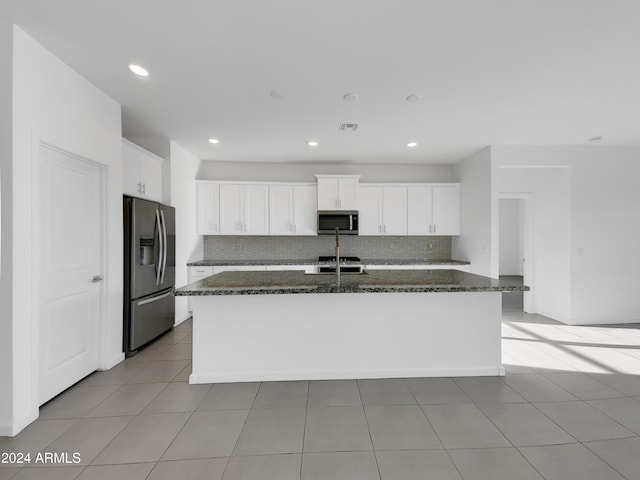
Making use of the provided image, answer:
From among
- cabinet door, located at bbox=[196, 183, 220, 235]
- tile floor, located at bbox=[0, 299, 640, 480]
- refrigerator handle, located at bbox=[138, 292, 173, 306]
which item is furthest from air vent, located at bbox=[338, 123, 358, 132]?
refrigerator handle, located at bbox=[138, 292, 173, 306]

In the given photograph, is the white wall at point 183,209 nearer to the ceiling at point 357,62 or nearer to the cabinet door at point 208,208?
the cabinet door at point 208,208

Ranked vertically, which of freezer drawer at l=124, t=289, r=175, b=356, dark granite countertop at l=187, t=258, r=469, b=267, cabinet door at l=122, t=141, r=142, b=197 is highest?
cabinet door at l=122, t=141, r=142, b=197

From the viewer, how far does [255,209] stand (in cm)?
522

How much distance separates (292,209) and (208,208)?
1.44 meters

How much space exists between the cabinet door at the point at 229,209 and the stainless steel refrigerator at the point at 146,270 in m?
1.19

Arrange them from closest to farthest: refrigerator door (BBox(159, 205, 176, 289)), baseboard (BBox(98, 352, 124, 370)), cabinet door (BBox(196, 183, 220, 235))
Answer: baseboard (BBox(98, 352, 124, 370)) < refrigerator door (BBox(159, 205, 176, 289)) < cabinet door (BBox(196, 183, 220, 235))

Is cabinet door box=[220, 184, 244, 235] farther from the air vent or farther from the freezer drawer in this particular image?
the air vent

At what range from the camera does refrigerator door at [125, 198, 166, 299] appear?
125 inches

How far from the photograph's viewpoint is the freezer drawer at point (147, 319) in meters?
3.17

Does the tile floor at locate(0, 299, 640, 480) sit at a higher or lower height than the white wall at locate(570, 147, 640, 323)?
lower

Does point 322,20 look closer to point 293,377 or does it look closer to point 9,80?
point 9,80

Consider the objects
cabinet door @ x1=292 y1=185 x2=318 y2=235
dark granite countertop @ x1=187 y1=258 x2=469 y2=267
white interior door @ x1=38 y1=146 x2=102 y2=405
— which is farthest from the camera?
cabinet door @ x1=292 y1=185 x2=318 y2=235

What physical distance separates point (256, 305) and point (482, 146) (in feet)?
13.3

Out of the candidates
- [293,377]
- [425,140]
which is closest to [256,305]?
[293,377]
